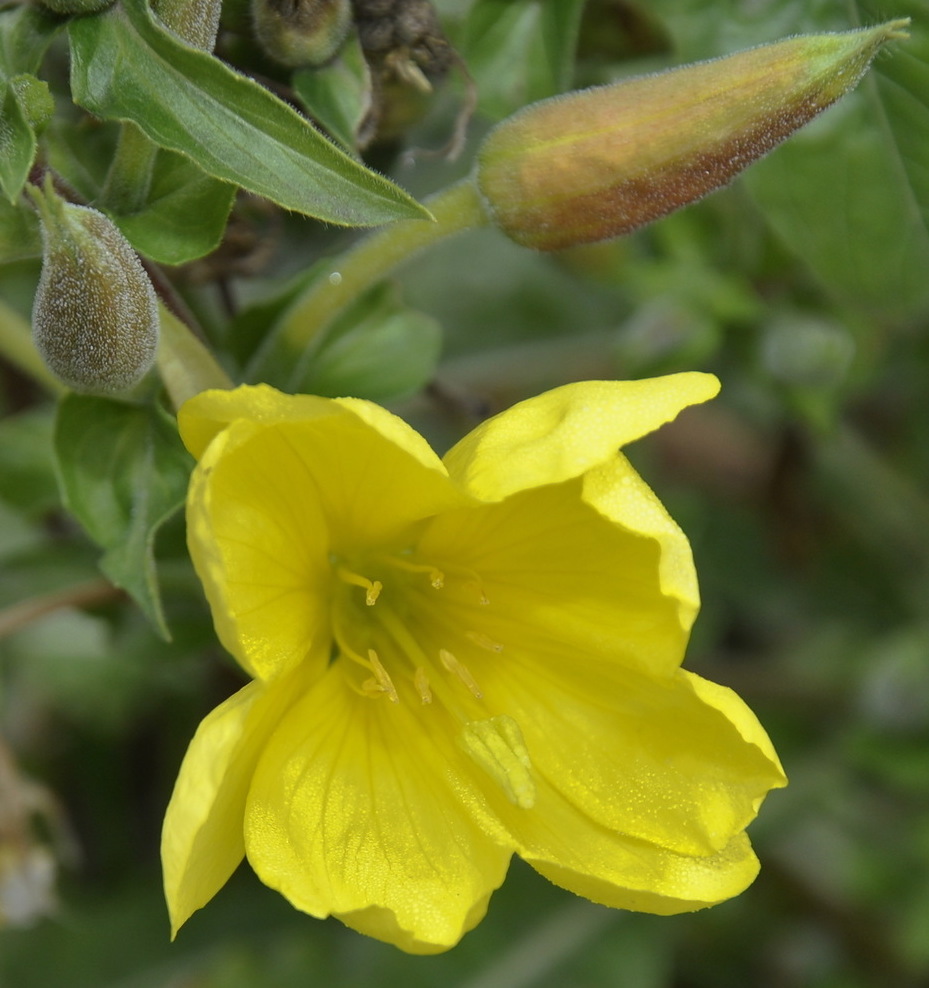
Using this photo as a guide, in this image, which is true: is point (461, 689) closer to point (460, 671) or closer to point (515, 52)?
point (460, 671)

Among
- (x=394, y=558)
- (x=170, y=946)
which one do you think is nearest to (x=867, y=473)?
(x=394, y=558)

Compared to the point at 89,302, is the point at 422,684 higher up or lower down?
lower down

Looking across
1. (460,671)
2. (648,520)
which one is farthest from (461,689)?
(648,520)

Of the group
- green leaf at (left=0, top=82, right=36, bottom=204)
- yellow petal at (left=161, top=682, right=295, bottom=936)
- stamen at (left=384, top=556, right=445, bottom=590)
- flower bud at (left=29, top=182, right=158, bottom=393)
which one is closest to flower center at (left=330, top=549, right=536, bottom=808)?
stamen at (left=384, top=556, right=445, bottom=590)

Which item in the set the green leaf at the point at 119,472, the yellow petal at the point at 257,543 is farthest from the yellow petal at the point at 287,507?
the green leaf at the point at 119,472

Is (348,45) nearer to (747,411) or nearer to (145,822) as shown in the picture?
(747,411)

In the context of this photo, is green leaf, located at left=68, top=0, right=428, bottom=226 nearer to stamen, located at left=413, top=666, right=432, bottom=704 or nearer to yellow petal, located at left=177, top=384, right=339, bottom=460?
yellow petal, located at left=177, top=384, right=339, bottom=460

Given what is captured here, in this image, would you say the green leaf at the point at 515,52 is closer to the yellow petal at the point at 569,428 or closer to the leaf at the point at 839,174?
the leaf at the point at 839,174
